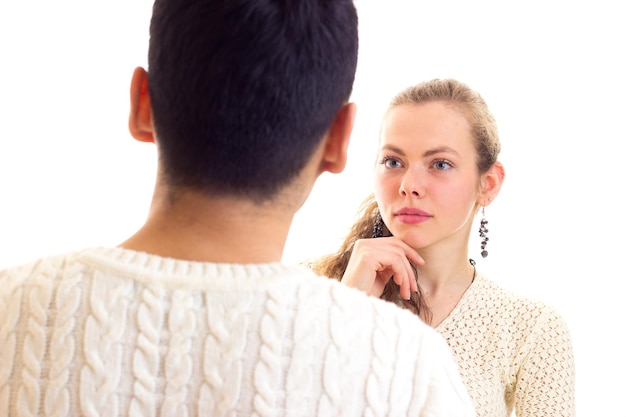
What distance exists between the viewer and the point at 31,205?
3.21 meters

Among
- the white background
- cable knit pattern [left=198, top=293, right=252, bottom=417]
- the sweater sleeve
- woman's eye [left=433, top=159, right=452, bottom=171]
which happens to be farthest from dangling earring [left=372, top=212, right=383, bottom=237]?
cable knit pattern [left=198, top=293, right=252, bottom=417]

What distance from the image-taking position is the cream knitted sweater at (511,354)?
2.16m

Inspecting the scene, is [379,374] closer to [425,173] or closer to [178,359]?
[178,359]

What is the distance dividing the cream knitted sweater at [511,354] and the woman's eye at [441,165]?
1.21 feet

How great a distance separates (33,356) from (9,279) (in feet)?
0.28

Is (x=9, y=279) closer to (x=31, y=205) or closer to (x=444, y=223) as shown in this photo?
(x=444, y=223)

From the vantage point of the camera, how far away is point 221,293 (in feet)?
2.83

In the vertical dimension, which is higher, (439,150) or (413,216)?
(439,150)

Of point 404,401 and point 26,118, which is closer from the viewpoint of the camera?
point 404,401

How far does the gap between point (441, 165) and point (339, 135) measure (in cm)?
126

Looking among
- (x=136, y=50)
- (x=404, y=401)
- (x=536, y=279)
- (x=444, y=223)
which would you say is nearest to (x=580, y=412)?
(x=536, y=279)

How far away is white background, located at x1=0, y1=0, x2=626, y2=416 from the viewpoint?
10.6 ft

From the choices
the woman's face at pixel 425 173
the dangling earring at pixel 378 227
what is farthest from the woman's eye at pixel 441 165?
the dangling earring at pixel 378 227

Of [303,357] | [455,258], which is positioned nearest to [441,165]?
[455,258]
